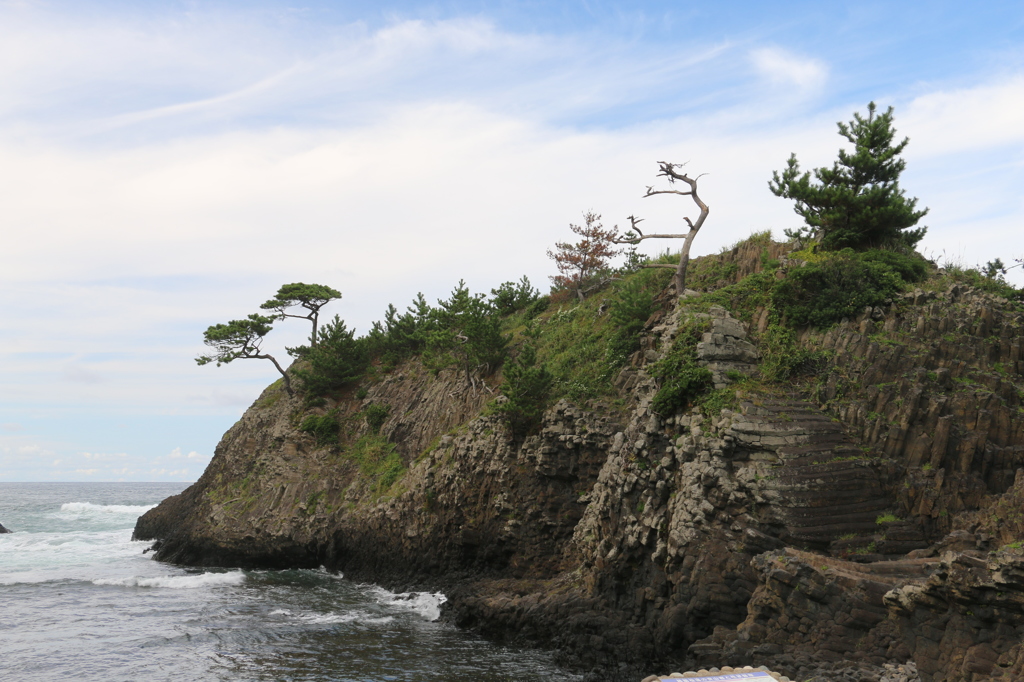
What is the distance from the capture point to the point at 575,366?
28.5 m

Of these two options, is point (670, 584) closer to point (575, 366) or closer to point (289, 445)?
point (575, 366)

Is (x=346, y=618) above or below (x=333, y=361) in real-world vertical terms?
below

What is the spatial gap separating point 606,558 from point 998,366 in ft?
39.8

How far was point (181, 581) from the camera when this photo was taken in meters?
32.6

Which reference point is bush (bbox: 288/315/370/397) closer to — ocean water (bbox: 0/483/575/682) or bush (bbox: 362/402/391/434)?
bush (bbox: 362/402/391/434)

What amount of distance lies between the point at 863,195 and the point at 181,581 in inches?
1371

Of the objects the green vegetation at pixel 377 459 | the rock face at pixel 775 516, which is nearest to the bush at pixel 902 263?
the rock face at pixel 775 516

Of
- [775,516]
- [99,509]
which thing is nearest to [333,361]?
[775,516]

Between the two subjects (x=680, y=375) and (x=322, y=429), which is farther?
(x=322, y=429)

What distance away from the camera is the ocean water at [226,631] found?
62.7ft

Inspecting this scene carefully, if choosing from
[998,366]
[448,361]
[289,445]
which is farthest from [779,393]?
[289,445]

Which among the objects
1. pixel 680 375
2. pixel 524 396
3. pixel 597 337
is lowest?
pixel 524 396

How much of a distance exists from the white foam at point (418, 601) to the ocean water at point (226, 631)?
0.07 m

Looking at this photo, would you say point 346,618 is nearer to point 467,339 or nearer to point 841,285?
point 467,339
